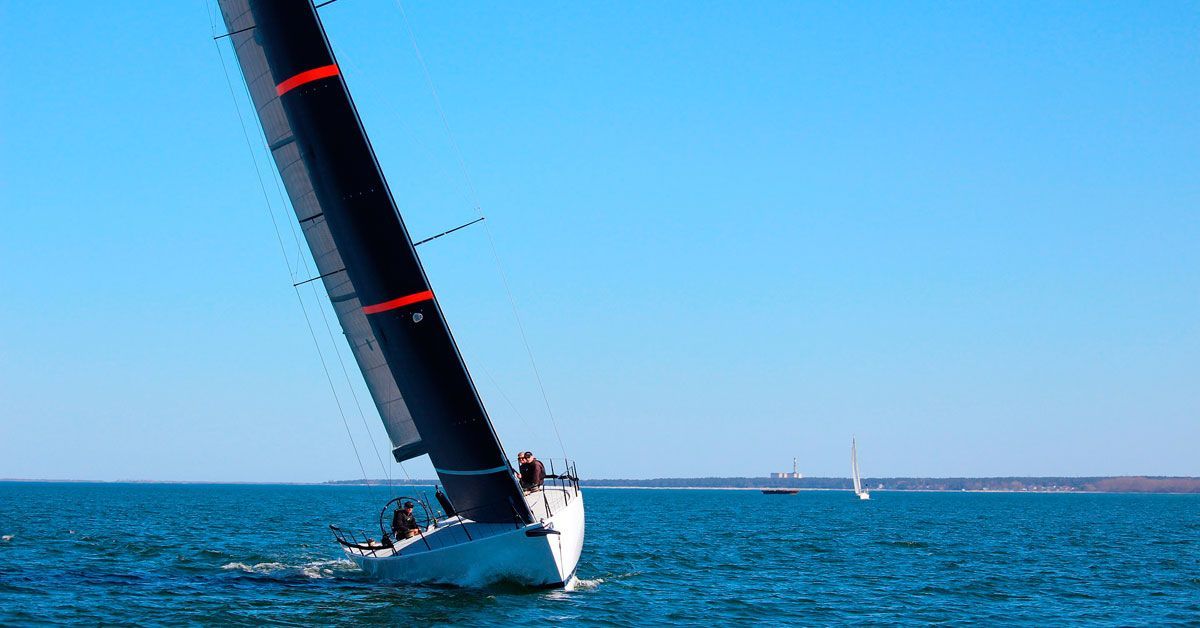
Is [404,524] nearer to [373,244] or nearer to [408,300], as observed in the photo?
[408,300]

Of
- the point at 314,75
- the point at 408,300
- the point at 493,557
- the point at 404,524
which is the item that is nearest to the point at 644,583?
the point at 404,524

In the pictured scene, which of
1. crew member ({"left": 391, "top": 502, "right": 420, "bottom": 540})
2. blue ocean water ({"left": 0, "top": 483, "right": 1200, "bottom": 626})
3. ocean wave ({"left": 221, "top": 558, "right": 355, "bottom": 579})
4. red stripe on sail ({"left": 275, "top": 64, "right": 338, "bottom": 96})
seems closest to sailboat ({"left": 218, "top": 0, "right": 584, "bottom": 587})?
red stripe on sail ({"left": 275, "top": 64, "right": 338, "bottom": 96})

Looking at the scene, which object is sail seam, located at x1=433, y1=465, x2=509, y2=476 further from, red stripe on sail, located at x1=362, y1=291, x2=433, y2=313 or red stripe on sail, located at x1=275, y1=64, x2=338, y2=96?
red stripe on sail, located at x1=275, y1=64, x2=338, y2=96

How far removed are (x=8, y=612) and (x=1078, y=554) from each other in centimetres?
2803

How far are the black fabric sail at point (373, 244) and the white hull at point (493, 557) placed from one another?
71 cm

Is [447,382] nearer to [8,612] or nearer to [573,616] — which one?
[573,616]

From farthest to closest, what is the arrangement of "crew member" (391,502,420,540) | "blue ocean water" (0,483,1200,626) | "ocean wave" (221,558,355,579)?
1. "ocean wave" (221,558,355,579)
2. "crew member" (391,502,420,540)
3. "blue ocean water" (0,483,1200,626)

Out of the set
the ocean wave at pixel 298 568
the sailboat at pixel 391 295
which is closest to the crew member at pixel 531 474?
the sailboat at pixel 391 295

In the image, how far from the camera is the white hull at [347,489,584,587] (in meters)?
17.1

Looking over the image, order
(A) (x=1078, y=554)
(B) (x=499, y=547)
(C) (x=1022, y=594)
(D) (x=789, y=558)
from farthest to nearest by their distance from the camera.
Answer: (A) (x=1078, y=554) < (D) (x=789, y=558) < (C) (x=1022, y=594) < (B) (x=499, y=547)

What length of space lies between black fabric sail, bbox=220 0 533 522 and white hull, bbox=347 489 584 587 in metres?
0.71

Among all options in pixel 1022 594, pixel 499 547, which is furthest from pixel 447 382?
pixel 1022 594

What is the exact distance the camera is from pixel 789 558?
29062 mm

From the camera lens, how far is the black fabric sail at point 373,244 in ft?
59.4
